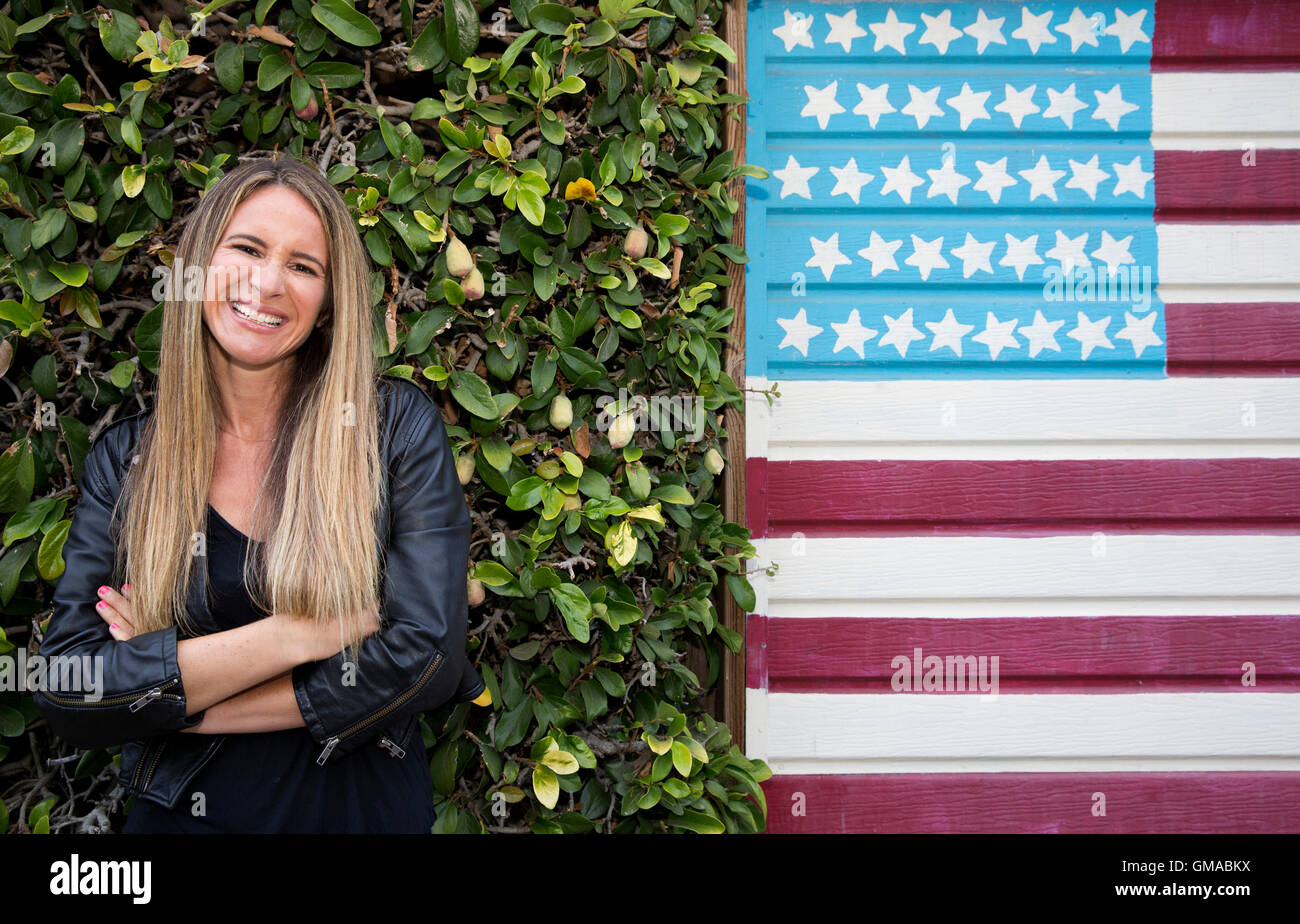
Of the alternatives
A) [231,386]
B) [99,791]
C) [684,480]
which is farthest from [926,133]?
[99,791]

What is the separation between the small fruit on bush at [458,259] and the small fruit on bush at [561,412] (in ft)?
1.14

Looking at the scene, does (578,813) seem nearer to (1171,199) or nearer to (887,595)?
(887,595)

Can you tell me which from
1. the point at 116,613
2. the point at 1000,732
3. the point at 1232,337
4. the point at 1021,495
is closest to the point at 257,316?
the point at 116,613

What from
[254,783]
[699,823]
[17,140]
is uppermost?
[17,140]

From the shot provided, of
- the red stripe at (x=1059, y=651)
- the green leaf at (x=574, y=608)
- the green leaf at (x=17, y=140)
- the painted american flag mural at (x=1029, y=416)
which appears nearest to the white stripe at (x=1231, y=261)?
the painted american flag mural at (x=1029, y=416)

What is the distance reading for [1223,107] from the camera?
2.35 metres

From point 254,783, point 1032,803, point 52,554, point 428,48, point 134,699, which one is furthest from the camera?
point 1032,803

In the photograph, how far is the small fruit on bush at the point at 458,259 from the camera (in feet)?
5.91

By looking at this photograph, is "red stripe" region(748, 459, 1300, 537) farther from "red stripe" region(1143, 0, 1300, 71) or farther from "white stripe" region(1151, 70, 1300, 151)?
"red stripe" region(1143, 0, 1300, 71)

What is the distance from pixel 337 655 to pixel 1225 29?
9.37 ft

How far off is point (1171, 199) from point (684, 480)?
1657mm

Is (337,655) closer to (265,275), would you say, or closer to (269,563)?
(269,563)

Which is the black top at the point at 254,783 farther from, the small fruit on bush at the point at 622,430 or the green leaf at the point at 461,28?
the green leaf at the point at 461,28

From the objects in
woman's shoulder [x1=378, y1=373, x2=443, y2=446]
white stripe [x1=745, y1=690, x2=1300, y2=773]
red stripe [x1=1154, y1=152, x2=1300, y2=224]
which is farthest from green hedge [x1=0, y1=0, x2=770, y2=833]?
red stripe [x1=1154, y1=152, x2=1300, y2=224]
